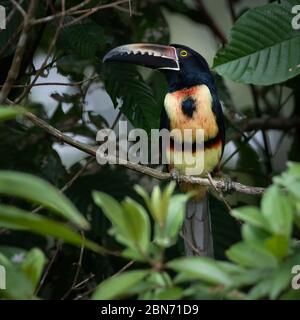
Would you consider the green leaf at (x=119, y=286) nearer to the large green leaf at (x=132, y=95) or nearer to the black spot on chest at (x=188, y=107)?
the large green leaf at (x=132, y=95)

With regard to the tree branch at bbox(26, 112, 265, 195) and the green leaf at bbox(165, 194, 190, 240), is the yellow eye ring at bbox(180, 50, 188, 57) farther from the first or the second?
the green leaf at bbox(165, 194, 190, 240)

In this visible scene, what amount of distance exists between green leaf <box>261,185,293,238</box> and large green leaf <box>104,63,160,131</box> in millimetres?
2304

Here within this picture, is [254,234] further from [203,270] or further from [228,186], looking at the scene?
[228,186]

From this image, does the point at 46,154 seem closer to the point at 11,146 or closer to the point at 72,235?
the point at 11,146

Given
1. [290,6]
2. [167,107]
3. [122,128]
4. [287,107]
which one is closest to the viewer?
[290,6]

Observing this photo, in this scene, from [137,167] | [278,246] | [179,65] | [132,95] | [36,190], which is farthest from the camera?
[179,65]

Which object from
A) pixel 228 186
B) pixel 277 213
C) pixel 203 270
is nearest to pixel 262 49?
pixel 228 186

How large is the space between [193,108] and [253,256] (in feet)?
8.54

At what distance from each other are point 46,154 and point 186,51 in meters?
1.04

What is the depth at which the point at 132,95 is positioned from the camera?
4156 millimetres

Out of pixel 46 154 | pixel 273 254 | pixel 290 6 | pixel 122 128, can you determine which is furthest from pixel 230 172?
pixel 273 254

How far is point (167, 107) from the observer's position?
4.38 meters

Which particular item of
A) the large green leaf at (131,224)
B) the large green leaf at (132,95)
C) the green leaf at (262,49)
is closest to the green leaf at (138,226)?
the large green leaf at (131,224)

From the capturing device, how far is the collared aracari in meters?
4.30
